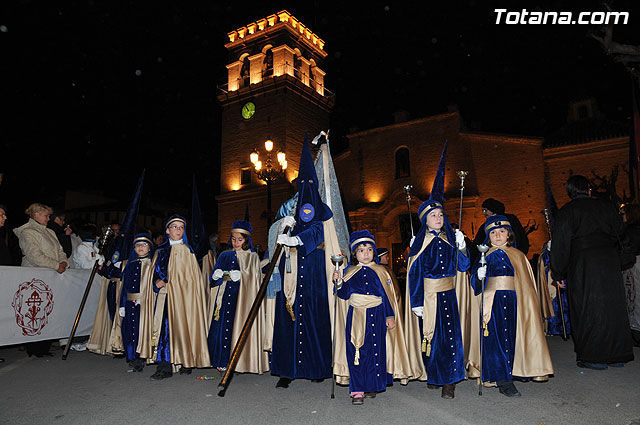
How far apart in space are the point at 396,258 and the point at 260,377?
1837 cm

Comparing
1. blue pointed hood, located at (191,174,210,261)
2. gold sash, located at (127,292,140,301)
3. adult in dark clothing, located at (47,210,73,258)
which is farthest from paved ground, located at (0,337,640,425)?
adult in dark clothing, located at (47,210,73,258)

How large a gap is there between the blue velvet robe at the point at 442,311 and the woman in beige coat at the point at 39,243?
18.3 feet

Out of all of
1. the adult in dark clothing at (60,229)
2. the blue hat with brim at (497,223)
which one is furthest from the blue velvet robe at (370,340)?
the adult in dark clothing at (60,229)

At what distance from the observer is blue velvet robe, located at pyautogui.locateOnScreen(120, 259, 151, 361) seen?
5.62m

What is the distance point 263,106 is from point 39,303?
2177 cm

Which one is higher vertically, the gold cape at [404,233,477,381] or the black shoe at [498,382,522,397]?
the gold cape at [404,233,477,381]

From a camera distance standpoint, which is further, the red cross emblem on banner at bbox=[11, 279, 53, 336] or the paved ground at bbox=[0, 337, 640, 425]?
the red cross emblem on banner at bbox=[11, 279, 53, 336]

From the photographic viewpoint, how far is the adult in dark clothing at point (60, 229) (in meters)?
7.46

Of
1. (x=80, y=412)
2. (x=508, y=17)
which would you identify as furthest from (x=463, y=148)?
(x=80, y=412)

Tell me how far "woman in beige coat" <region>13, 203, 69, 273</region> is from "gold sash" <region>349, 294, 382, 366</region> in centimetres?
501

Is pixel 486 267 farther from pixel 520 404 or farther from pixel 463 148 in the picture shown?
pixel 463 148

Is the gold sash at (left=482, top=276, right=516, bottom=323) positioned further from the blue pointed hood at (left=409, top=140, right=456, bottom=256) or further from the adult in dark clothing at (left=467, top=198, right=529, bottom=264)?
the adult in dark clothing at (left=467, top=198, right=529, bottom=264)

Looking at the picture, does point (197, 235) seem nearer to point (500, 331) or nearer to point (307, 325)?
point (307, 325)

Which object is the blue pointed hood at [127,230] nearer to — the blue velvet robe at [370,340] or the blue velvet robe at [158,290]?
the blue velvet robe at [158,290]
